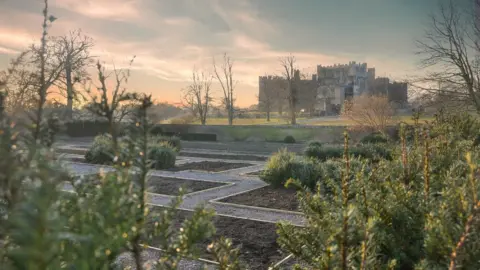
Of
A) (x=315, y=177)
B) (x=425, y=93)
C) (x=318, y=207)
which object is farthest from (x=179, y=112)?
(x=318, y=207)

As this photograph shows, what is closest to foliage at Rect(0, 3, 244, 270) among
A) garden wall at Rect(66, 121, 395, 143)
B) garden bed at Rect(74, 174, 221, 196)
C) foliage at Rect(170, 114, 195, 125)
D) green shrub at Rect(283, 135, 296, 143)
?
garden bed at Rect(74, 174, 221, 196)

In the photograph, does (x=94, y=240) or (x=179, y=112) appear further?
(x=179, y=112)

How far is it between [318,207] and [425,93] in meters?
20.1

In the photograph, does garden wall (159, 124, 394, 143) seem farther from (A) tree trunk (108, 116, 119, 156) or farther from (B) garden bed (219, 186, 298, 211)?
(A) tree trunk (108, 116, 119, 156)

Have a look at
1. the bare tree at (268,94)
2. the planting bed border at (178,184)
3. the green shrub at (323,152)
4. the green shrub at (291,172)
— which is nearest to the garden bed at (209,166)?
the planting bed border at (178,184)

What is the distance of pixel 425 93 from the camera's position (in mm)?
21203

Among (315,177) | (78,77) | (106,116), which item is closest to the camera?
(106,116)

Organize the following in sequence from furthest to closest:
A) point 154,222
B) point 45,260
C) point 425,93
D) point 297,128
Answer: point 297,128 < point 425,93 < point 154,222 < point 45,260

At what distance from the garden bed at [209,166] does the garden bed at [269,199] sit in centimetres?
483

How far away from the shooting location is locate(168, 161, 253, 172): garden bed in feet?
53.2

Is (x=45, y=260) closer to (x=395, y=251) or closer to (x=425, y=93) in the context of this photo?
(x=395, y=251)

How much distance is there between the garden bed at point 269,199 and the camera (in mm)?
9617

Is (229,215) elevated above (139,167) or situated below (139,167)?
below

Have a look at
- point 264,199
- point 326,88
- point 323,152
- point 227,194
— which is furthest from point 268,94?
point 264,199
